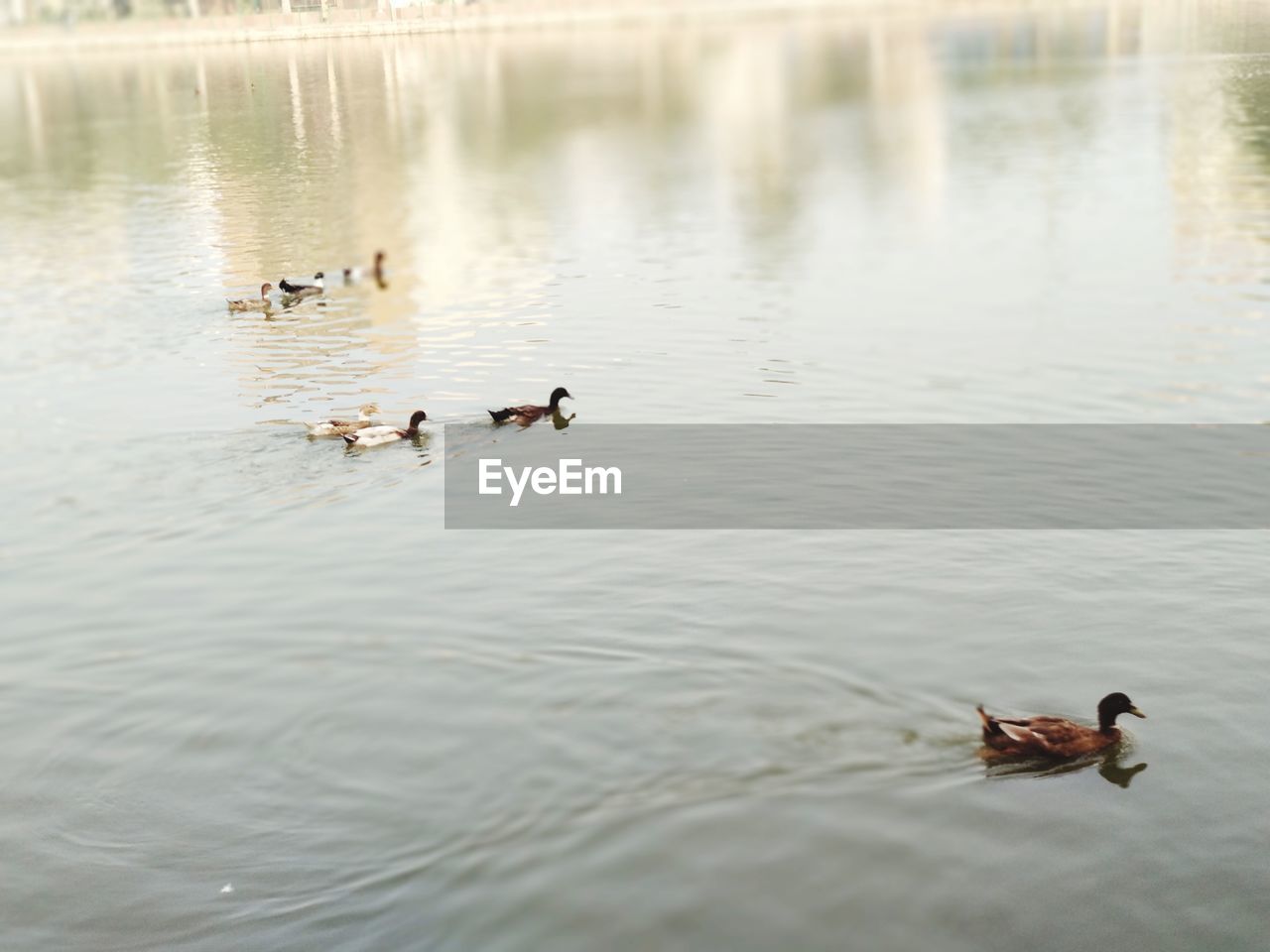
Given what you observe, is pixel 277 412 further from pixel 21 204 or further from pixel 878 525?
pixel 21 204

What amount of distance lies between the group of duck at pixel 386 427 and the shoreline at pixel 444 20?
466 ft

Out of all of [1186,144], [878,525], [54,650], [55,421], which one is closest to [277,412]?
[55,421]

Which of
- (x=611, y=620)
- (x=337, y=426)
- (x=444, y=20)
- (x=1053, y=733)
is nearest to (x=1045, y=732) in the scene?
(x=1053, y=733)

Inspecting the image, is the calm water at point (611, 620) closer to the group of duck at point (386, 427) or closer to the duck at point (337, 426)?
the group of duck at point (386, 427)

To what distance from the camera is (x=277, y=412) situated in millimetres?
23188

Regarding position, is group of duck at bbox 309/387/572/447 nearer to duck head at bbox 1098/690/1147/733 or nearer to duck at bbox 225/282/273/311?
duck at bbox 225/282/273/311

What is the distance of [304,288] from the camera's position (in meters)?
33.1

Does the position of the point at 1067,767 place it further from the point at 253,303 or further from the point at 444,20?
the point at 444,20

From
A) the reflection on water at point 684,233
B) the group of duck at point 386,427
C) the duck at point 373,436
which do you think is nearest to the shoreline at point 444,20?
the reflection on water at point 684,233

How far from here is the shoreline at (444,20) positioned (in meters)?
156

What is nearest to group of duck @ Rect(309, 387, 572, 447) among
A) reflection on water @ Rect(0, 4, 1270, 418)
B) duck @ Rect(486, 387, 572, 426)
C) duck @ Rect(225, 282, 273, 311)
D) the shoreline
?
duck @ Rect(486, 387, 572, 426)

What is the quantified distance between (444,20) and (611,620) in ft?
503

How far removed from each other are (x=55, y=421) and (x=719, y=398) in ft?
34.1

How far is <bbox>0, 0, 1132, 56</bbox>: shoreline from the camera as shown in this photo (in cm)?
15588
